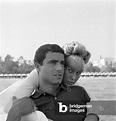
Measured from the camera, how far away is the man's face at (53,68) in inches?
34.4

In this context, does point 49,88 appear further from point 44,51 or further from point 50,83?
point 44,51

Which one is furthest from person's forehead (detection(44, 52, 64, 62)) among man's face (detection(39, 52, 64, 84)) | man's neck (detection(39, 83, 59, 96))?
man's neck (detection(39, 83, 59, 96))

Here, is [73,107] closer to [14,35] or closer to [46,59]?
[46,59]

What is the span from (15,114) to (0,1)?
0.57 m

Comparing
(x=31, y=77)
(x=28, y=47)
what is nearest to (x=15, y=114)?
(x=31, y=77)

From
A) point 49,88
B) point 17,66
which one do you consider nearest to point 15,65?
point 17,66

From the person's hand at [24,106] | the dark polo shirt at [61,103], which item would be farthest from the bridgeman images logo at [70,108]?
the person's hand at [24,106]

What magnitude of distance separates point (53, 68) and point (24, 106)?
0.54 feet

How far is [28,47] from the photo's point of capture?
107cm

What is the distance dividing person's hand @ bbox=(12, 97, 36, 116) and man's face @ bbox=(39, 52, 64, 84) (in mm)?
107

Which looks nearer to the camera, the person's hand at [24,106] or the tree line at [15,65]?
the person's hand at [24,106]

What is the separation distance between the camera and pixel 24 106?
83 cm

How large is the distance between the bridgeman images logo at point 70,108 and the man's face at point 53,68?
0.09 metres

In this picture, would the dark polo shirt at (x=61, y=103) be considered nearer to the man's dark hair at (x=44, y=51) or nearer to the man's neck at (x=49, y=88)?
the man's neck at (x=49, y=88)
